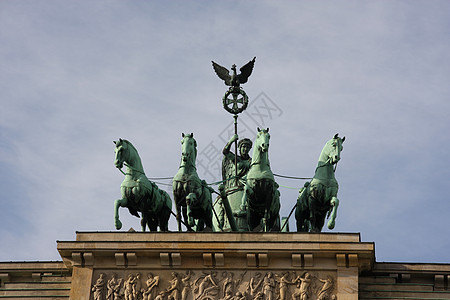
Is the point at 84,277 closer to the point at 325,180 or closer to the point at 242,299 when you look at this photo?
the point at 242,299

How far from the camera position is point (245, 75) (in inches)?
1865

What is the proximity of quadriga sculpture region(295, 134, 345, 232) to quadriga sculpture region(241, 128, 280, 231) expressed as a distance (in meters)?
0.82

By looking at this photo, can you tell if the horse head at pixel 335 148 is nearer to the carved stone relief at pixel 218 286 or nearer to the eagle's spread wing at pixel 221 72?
the carved stone relief at pixel 218 286

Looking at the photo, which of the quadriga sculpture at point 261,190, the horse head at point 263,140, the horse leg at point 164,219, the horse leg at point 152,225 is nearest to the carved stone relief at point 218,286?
the quadriga sculpture at point 261,190

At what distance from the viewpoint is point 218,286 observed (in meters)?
39.9

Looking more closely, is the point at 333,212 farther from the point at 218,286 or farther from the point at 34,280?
the point at 34,280

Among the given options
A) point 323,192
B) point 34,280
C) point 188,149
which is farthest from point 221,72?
point 34,280

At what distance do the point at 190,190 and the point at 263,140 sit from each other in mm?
2497

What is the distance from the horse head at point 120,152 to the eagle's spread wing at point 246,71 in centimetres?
612

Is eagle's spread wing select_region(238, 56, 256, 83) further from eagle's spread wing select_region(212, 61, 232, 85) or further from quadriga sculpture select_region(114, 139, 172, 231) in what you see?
quadriga sculpture select_region(114, 139, 172, 231)

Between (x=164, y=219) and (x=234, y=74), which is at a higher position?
(x=234, y=74)

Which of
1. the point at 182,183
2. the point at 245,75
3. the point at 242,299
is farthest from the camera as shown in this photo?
the point at 245,75

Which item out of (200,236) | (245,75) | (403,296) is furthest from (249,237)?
(245,75)

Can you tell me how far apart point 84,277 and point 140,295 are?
1.66m
